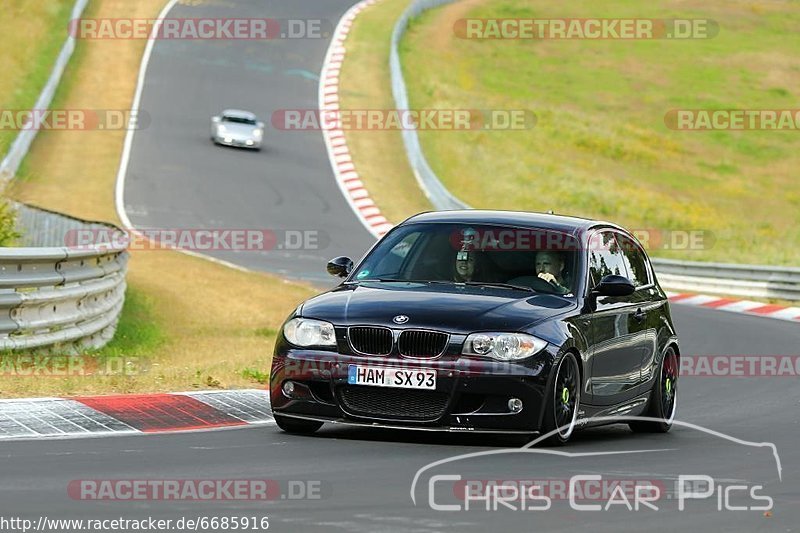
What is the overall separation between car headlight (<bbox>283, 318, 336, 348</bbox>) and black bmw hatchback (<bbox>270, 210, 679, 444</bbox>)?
1 centimetres

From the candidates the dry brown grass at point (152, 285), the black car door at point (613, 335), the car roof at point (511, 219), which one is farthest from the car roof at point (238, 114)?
the car roof at point (511, 219)

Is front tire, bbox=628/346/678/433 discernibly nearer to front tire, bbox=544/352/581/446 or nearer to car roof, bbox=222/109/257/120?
front tire, bbox=544/352/581/446

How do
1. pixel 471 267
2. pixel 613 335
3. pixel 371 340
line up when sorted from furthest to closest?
pixel 613 335, pixel 471 267, pixel 371 340

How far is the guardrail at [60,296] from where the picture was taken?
527 inches

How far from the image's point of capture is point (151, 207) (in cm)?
3500

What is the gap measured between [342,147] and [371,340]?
34776 mm

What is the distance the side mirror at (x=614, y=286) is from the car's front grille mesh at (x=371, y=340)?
177cm

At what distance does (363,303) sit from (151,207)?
25.9 m

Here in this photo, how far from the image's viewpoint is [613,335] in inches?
416

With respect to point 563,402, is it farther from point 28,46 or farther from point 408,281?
point 28,46

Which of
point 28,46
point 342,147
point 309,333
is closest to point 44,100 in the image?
point 28,46

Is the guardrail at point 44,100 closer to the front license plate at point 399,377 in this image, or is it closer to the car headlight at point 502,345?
the front license plate at point 399,377

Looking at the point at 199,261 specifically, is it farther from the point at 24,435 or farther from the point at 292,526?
the point at 292,526

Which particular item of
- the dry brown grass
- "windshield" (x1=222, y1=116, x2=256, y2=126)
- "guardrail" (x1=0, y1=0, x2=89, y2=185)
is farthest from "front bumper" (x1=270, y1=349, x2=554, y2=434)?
"windshield" (x1=222, y1=116, x2=256, y2=126)
